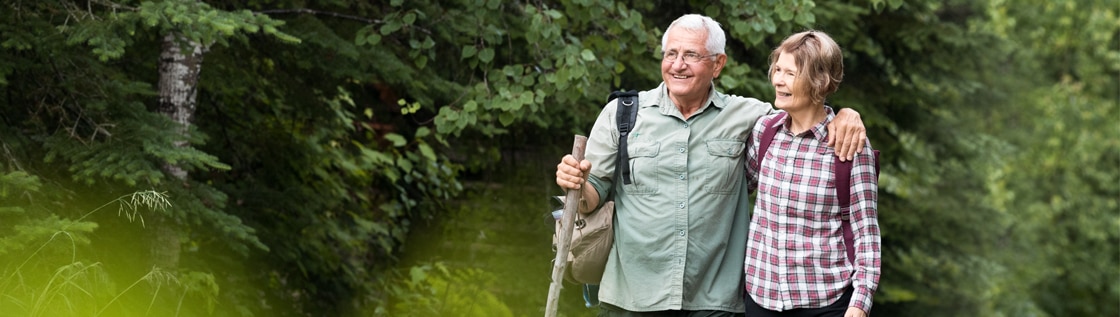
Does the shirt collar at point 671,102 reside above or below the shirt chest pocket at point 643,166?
above

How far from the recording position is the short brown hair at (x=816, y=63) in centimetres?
369

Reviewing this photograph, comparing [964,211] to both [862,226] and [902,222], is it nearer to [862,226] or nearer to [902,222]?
[902,222]

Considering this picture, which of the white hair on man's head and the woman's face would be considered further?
the white hair on man's head

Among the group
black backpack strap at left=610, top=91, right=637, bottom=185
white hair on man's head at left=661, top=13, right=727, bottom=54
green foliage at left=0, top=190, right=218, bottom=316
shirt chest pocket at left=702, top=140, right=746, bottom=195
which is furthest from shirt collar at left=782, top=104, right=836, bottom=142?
green foliage at left=0, top=190, right=218, bottom=316

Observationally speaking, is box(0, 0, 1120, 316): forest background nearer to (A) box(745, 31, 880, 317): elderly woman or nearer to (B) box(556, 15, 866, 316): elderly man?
(B) box(556, 15, 866, 316): elderly man

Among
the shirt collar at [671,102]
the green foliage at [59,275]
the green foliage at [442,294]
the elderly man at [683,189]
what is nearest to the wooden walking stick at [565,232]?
the elderly man at [683,189]

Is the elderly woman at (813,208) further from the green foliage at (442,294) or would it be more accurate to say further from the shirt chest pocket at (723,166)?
the green foliage at (442,294)

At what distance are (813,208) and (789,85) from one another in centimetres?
34

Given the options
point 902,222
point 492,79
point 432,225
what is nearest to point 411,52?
point 492,79

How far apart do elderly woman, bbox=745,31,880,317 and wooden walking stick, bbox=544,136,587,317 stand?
1.71 feet

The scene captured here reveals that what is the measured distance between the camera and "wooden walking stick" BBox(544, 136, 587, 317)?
3814mm

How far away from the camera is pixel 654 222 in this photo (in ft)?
13.0

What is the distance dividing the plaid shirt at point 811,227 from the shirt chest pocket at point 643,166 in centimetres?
32

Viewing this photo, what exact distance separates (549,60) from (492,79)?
33 cm
